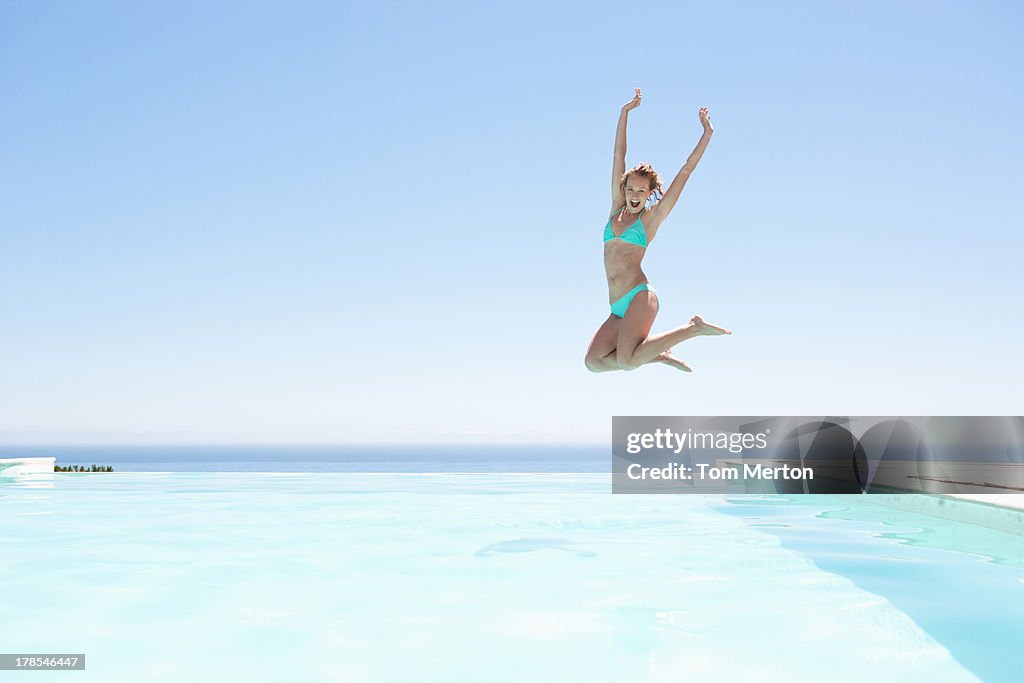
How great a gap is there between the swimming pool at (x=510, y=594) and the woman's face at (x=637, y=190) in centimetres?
262

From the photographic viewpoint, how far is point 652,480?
45.8ft

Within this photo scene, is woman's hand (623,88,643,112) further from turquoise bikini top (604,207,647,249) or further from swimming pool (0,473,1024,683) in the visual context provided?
swimming pool (0,473,1024,683)

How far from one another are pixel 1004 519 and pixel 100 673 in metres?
6.81

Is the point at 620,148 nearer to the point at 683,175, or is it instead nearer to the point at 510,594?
the point at 683,175

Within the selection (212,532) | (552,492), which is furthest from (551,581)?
(552,492)

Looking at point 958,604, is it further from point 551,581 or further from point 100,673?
point 100,673

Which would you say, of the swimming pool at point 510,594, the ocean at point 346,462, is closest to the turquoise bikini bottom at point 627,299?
the swimming pool at point 510,594

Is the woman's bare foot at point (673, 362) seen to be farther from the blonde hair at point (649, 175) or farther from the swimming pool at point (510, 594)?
the swimming pool at point (510, 594)

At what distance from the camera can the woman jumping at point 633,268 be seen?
5121mm

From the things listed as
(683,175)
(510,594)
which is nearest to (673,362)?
(683,175)

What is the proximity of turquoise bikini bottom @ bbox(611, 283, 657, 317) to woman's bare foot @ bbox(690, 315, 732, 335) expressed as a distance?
1.54ft

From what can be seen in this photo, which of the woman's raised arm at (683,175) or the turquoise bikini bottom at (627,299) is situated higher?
the woman's raised arm at (683,175)

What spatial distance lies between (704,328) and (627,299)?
2.08 ft

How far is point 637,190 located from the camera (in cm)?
527
